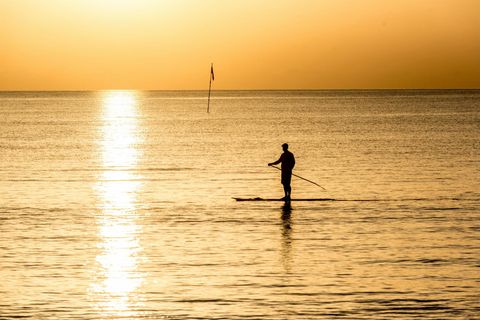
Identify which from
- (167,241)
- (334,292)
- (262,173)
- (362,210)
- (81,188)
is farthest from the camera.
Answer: (262,173)

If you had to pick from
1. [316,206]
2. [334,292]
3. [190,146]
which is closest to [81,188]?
[316,206]

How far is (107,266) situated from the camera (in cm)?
2391

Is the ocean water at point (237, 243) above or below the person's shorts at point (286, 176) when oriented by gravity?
below

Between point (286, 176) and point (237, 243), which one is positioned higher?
point (286, 176)

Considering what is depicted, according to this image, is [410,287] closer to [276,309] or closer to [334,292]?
[334,292]

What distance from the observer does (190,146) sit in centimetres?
7944

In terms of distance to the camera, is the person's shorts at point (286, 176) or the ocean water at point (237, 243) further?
the person's shorts at point (286, 176)

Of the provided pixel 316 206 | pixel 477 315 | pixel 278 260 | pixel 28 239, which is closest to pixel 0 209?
pixel 28 239

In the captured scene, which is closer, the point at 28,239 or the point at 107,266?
the point at 107,266

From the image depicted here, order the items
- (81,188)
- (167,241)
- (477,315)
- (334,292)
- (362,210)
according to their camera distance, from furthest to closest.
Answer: (81,188) → (362,210) → (167,241) → (334,292) → (477,315)

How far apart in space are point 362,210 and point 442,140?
53.7 metres

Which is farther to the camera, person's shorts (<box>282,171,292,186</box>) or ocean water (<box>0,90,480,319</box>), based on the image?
person's shorts (<box>282,171,292,186</box>)

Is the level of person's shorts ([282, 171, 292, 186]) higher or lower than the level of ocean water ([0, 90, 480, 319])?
higher

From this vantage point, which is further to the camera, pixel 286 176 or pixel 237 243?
pixel 286 176
